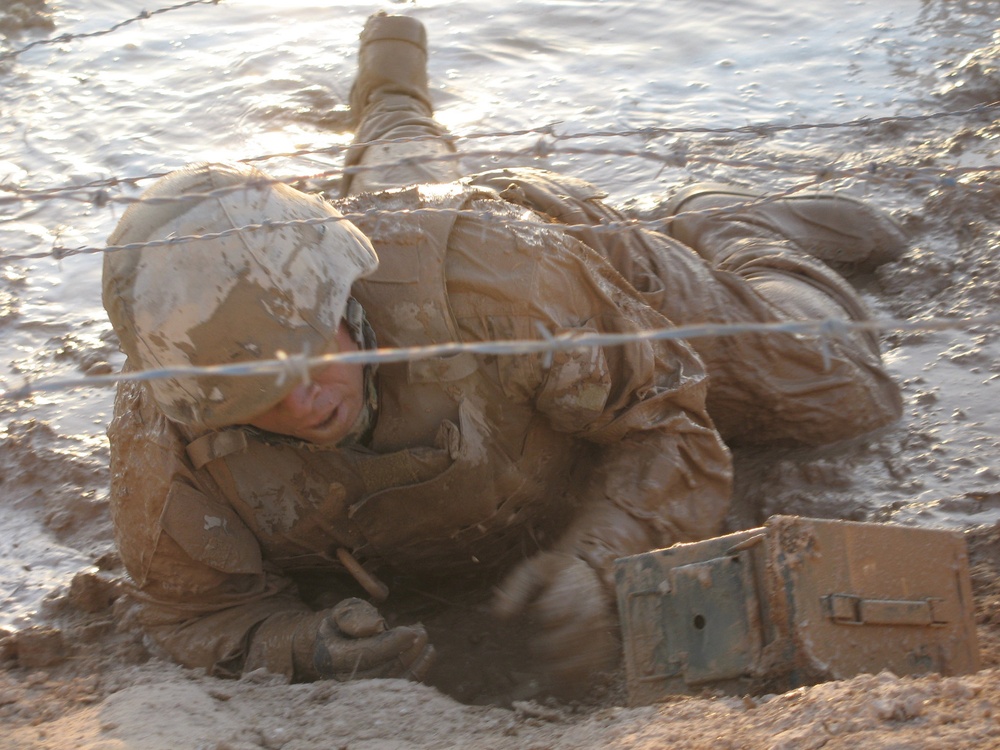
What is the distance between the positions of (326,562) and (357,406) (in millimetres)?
602

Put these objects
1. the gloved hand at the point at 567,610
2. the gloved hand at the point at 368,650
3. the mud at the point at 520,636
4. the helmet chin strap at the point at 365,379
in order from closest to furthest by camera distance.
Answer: the mud at the point at 520,636 → the gloved hand at the point at 567,610 → the helmet chin strap at the point at 365,379 → the gloved hand at the point at 368,650

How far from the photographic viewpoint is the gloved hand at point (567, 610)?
247 centimetres

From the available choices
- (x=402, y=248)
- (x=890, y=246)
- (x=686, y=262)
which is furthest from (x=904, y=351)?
(x=402, y=248)

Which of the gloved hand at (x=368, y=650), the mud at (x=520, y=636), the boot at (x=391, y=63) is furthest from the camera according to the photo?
the boot at (x=391, y=63)

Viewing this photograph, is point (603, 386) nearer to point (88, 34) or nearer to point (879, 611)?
point (879, 611)

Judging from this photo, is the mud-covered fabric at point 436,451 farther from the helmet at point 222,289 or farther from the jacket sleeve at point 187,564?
the helmet at point 222,289

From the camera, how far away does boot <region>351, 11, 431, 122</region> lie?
523cm

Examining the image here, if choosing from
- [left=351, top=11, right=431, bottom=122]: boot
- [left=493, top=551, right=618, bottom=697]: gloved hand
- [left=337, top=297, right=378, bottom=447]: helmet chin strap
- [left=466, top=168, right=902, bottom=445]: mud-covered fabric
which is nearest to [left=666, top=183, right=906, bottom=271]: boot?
[left=466, top=168, right=902, bottom=445]: mud-covered fabric

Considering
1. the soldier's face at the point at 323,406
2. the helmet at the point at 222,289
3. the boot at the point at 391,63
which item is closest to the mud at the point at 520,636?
the soldier's face at the point at 323,406

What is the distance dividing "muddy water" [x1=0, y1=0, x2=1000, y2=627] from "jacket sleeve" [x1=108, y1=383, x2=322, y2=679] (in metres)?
0.64

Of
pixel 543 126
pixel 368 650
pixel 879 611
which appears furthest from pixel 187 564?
pixel 543 126

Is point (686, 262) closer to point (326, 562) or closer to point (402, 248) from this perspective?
point (402, 248)

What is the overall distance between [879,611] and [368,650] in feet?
3.85

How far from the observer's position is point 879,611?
6.96 ft
